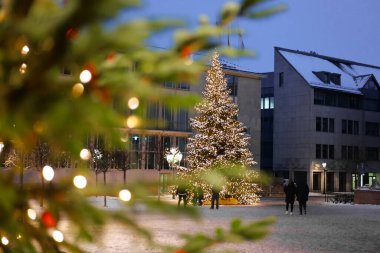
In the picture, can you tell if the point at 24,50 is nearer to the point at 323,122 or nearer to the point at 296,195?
the point at 296,195

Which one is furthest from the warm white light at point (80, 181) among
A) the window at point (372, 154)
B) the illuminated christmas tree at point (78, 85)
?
the window at point (372, 154)

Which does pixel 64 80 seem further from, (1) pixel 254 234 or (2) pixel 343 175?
(2) pixel 343 175

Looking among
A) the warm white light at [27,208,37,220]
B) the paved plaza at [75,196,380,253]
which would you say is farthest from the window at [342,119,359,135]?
the warm white light at [27,208,37,220]

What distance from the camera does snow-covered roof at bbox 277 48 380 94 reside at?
208 ft

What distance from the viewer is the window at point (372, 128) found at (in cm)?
6838

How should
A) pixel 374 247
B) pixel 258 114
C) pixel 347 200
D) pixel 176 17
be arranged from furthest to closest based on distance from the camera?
1. pixel 258 114
2. pixel 347 200
3. pixel 374 247
4. pixel 176 17

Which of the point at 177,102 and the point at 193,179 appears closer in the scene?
the point at 177,102

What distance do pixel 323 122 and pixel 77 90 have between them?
64165mm

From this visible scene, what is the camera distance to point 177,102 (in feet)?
4.76

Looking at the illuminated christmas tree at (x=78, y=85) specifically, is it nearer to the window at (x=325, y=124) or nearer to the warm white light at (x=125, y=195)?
the warm white light at (x=125, y=195)

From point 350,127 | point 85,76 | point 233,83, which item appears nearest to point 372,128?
point 350,127

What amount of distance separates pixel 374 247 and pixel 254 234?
13.5m

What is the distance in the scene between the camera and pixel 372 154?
68.4 m

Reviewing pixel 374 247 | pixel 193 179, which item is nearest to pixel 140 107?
pixel 193 179
